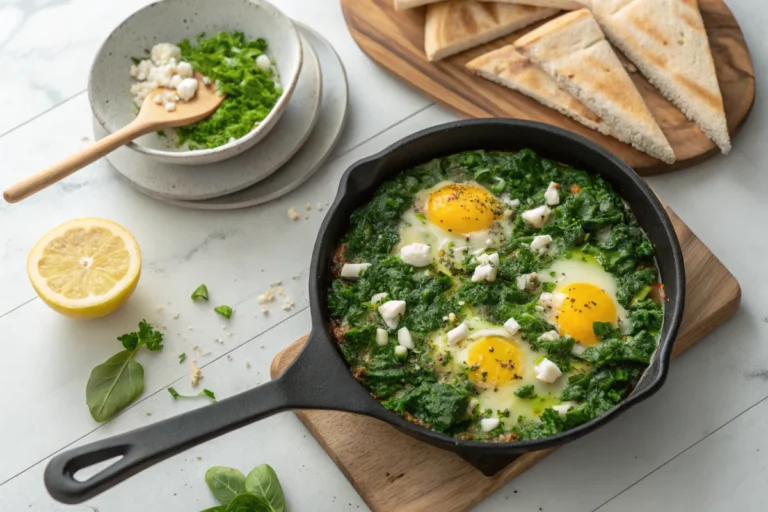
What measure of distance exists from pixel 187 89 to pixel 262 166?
48 centimetres

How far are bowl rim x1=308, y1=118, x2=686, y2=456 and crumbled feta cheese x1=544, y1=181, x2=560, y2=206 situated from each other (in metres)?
0.20

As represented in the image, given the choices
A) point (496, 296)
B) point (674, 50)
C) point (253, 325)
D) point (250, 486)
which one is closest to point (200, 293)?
point (253, 325)

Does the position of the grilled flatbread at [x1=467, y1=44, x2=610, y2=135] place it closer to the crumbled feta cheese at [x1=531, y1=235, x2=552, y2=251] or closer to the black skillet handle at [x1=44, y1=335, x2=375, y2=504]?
the crumbled feta cheese at [x1=531, y1=235, x2=552, y2=251]

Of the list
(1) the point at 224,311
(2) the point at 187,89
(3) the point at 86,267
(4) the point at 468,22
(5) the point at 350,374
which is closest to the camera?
(5) the point at 350,374

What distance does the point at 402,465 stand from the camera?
11.6ft

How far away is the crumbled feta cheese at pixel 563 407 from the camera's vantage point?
129 inches

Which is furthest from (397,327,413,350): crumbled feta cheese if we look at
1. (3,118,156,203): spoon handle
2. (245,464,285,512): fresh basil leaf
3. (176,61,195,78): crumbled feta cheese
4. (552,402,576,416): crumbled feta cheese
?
(176,61,195,78): crumbled feta cheese

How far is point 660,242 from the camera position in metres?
3.51

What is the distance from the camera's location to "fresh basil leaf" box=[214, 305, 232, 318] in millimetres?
3953

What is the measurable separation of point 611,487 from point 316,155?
196cm

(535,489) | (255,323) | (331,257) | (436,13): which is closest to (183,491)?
(255,323)

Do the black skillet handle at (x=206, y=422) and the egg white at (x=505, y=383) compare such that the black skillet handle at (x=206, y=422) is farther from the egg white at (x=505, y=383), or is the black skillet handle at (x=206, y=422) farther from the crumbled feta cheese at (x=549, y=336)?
the crumbled feta cheese at (x=549, y=336)

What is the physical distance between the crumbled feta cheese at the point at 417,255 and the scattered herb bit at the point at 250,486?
3.26 feet

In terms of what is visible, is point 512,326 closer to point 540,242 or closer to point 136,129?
point 540,242
